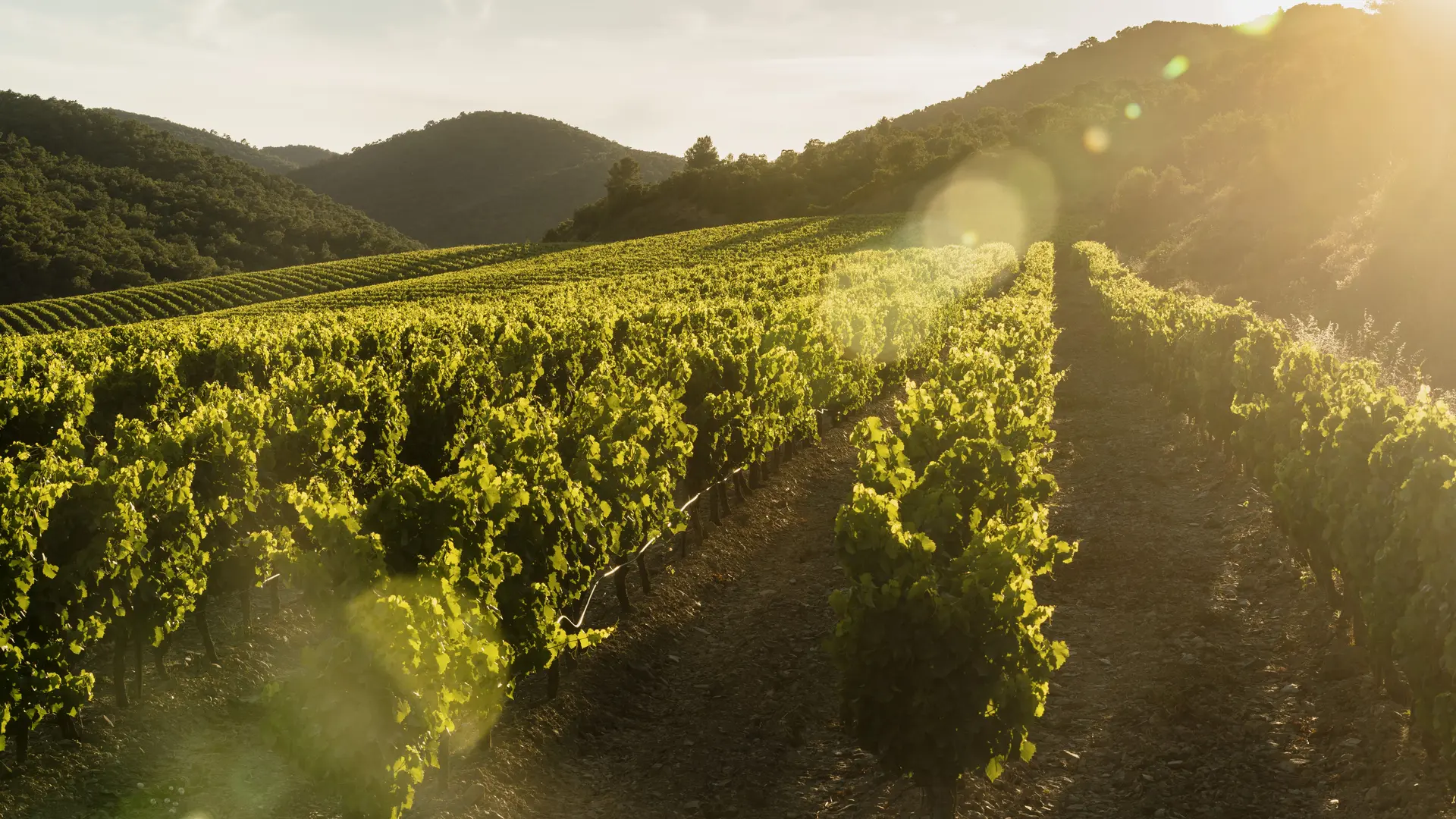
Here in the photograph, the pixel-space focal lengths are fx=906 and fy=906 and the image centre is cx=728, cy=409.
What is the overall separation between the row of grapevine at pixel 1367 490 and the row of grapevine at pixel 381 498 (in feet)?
25.7

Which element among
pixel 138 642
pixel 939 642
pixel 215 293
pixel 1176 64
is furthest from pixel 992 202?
pixel 1176 64

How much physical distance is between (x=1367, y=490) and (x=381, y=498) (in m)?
10.0

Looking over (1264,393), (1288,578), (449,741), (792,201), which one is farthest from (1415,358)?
(792,201)

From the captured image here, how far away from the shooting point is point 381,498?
8.20m

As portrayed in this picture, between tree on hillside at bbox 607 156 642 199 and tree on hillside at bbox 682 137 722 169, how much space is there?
776 cm

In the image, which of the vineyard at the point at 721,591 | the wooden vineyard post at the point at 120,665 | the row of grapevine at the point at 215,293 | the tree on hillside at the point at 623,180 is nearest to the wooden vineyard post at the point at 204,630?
the vineyard at the point at 721,591

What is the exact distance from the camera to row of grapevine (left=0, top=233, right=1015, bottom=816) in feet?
23.5

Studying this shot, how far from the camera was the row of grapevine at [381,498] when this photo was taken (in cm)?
717

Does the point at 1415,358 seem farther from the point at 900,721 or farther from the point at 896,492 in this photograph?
the point at 900,721

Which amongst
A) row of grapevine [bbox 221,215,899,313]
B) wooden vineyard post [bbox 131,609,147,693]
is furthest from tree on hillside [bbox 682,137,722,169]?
wooden vineyard post [bbox 131,609,147,693]

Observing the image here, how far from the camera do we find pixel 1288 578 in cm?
1284

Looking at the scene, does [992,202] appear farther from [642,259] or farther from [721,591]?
[721,591]

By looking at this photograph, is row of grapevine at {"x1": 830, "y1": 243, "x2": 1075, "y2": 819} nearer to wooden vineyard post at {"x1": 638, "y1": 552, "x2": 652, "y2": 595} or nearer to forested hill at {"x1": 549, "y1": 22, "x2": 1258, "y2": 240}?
wooden vineyard post at {"x1": 638, "y1": 552, "x2": 652, "y2": 595}

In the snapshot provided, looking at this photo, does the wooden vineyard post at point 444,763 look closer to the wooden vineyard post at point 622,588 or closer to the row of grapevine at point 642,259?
the wooden vineyard post at point 622,588
